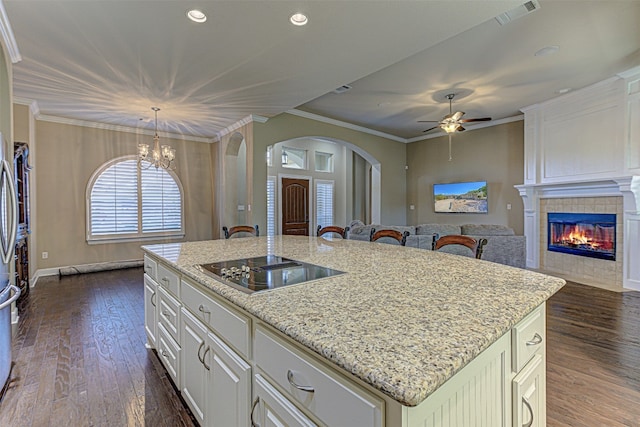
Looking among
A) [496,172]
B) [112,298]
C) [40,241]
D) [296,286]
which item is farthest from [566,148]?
[40,241]

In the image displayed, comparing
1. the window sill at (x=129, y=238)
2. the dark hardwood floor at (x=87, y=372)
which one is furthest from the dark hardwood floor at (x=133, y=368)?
the window sill at (x=129, y=238)

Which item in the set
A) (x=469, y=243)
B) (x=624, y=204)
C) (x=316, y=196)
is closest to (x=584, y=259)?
(x=624, y=204)

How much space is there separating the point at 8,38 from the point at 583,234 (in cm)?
769

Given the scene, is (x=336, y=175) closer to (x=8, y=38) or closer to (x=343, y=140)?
(x=343, y=140)

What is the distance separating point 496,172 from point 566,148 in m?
1.59

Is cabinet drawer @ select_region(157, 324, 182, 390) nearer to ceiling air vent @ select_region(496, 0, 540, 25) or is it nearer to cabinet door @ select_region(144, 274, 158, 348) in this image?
cabinet door @ select_region(144, 274, 158, 348)

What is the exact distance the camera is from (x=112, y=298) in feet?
13.6

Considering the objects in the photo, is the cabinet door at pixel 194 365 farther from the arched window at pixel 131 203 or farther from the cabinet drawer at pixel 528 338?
the arched window at pixel 131 203

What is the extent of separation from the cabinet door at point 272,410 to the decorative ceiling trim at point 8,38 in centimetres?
342

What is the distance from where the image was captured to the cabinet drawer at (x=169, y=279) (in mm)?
1869

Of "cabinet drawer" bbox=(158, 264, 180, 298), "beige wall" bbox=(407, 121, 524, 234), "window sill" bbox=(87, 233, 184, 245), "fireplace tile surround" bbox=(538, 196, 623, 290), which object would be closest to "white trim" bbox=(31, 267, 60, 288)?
"window sill" bbox=(87, 233, 184, 245)

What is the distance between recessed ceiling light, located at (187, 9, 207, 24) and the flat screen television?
20.7ft

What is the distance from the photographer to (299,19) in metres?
2.58

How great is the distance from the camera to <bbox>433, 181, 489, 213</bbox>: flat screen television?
6.85 metres
